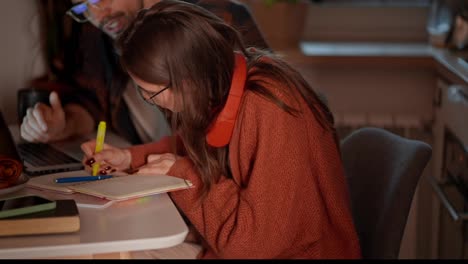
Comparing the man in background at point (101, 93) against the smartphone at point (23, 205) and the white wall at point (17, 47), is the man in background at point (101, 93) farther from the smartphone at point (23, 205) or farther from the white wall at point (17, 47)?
the smartphone at point (23, 205)

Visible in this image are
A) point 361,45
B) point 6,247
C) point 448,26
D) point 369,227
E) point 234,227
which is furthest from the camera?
point 361,45

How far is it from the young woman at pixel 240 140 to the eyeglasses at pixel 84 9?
585mm

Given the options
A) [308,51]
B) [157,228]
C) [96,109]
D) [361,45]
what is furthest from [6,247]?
[361,45]

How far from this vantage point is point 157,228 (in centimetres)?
126

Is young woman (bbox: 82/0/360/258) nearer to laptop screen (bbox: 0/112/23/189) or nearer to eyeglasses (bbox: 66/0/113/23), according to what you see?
laptop screen (bbox: 0/112/23/189)

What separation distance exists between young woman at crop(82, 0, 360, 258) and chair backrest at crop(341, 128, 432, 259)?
66mm

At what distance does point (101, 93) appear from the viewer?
7.38 ft

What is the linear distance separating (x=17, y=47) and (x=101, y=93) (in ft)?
1.07

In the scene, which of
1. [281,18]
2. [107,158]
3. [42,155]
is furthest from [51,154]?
[281,18]

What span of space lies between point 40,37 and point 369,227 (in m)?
1.18

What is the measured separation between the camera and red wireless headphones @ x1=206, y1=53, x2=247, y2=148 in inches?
58.4

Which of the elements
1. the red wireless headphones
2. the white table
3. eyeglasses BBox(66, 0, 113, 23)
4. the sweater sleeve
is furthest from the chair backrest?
eyeglasses BBox(66, 0, 113, 23)

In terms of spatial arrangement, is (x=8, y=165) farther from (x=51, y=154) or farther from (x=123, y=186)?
(x=51, y=154)

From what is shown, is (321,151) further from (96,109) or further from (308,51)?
(308,51)
